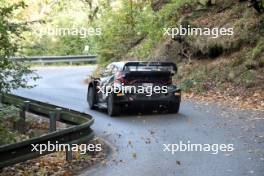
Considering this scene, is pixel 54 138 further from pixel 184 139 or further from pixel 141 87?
pixel 141 87

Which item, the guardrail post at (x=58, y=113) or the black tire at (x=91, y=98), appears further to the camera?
the black tire at (x=91, y=98)

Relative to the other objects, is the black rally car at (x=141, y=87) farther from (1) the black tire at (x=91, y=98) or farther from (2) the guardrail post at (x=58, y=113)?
(2) the guardrail post at (x=58, y=113)

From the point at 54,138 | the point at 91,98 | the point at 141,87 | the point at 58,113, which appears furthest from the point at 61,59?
the point at 54,138

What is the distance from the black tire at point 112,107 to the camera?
53.1 ft

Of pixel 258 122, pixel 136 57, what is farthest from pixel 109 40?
pixel 258 122

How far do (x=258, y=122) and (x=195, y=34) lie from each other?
11.8 meters

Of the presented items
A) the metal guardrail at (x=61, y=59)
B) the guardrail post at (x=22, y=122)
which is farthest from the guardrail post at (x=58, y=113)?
the metal guardrail at (x=61, y=59)

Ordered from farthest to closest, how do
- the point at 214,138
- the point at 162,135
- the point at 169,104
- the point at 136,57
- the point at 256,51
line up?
the point at 136,57, the point at 256,51, the point at 169,104, the point at 162,135, the point at 214,138

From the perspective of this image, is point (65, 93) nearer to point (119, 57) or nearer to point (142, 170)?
point (119, 57)

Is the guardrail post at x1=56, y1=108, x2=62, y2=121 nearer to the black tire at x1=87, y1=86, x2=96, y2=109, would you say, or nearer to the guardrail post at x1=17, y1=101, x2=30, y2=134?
the guardrail post at x1=17, y1=101, x2=30, y2=134

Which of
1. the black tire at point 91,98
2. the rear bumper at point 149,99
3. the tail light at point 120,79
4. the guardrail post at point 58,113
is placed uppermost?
the tail light at point 120,79

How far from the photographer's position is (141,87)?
1631 centimetres

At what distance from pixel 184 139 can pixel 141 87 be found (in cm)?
449

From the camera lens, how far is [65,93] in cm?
2383
